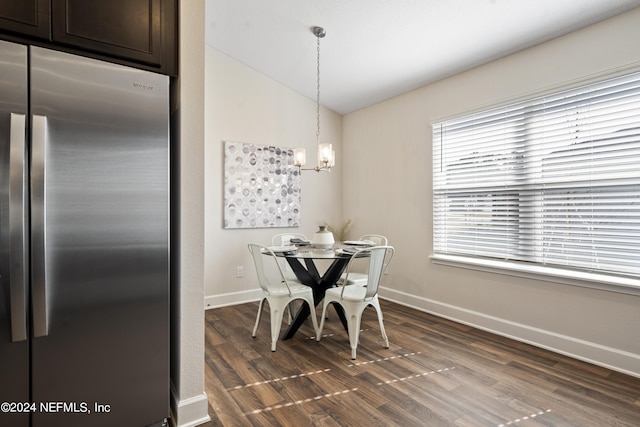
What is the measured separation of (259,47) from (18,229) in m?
3.10

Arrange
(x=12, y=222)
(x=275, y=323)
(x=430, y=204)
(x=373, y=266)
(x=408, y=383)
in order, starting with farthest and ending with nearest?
(x=430, y=204)
(x=275, y=323)
(x=373, y=266)
(x=408, y=383)
(x=12, y=222)

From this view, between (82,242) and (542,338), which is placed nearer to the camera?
(82,242)

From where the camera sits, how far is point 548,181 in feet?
9.28

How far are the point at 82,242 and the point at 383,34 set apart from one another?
2913mm

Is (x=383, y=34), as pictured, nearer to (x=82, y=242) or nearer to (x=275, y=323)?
(x=275, y=323)

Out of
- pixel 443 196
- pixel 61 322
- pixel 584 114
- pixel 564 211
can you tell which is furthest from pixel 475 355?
pixel 61 322

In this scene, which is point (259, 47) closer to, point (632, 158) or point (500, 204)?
point (500, 204)

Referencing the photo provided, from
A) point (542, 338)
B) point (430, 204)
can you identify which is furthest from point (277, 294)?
point (542, 338)

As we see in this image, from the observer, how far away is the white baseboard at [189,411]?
70.0 inches

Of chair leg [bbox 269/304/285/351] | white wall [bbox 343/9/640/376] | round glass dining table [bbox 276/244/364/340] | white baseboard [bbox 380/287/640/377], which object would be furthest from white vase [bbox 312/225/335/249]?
white baseboard [bbox 380/287/640/377]

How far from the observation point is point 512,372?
2395mm

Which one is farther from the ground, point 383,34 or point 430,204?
point 383,34

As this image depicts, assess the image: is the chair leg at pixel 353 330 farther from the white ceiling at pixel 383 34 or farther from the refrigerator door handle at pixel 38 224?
the white ceiling at pixel 383 34

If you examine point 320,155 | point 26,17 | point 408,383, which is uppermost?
point 26,17
